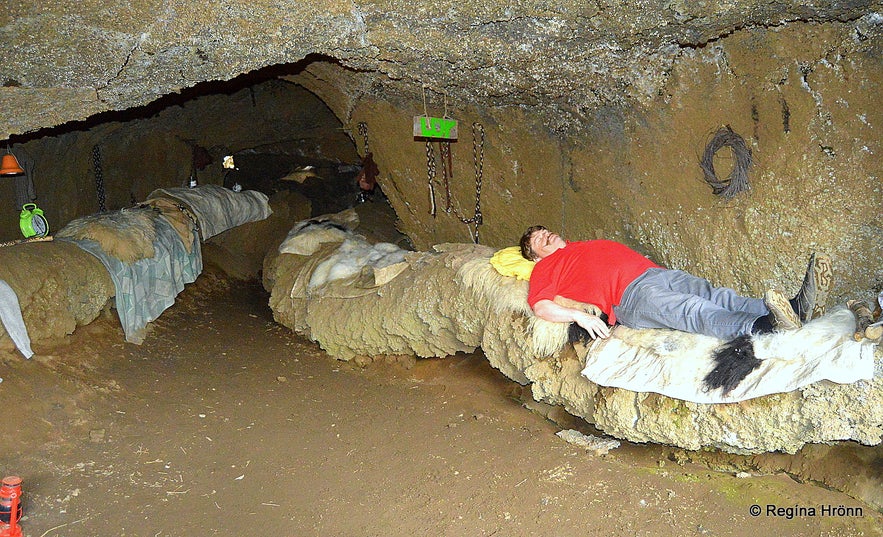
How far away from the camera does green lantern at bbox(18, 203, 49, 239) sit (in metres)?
5.53

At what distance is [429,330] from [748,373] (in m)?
2.57

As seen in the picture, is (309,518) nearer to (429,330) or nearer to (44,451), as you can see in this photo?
(44,451)

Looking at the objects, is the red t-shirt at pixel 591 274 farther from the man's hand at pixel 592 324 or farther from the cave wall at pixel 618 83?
the cave wall at pixel 618 83

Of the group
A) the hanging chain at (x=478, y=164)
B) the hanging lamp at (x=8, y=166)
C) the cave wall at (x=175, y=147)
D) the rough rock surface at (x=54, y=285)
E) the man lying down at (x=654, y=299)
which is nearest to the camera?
the man lying down at (x=654, y=299)

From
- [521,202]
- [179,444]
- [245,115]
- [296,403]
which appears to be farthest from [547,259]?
[245,115]

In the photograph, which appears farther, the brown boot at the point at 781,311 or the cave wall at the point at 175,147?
the cave wall at the point at 175,147

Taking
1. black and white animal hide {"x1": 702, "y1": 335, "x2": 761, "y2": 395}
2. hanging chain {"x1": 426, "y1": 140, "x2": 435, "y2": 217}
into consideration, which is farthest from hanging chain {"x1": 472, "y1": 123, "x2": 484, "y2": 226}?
black and white animal hide {"x1": 702, "y1": 335, "x2": 761, "y2": 395}

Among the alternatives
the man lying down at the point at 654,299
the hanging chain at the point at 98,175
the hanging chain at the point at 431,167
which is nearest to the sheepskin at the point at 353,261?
the hanging chain at the point at 431,167

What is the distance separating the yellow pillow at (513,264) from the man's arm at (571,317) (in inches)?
21.4

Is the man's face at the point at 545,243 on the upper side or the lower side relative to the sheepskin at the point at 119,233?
upper

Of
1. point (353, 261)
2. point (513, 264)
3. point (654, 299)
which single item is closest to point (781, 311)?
point (654, 299)

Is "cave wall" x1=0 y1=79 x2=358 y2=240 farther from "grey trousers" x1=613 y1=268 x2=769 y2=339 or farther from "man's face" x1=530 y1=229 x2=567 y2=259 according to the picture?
"grey trousers" x1=613 y1=268 x2=769 y2=339

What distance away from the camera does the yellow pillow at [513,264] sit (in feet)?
14.6

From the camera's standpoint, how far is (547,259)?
414 cm
